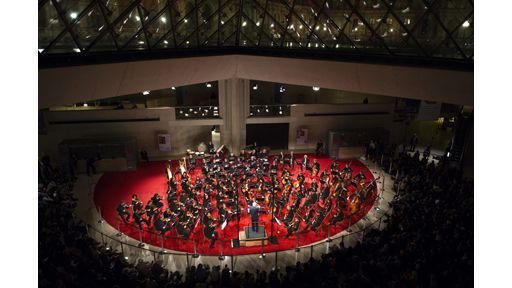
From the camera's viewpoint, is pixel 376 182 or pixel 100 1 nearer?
pixel 100 1

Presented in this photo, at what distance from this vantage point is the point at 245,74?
1969 centimetres

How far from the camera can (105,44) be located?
13.8 metres

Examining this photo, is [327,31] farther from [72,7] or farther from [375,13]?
[72,7]

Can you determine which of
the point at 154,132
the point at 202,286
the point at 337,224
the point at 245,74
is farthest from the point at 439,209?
the point at 154,132

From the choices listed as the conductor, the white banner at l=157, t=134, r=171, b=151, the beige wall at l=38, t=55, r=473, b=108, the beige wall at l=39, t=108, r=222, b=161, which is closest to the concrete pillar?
Result: the beige wall at l=39, t=108, r=222, b=161

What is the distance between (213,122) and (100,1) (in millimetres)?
11494

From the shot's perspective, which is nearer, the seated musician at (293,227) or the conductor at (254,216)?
the seated musician at (293,227)

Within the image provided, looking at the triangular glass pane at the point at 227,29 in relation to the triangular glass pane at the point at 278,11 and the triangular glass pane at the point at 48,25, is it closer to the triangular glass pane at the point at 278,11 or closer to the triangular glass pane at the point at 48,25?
the triangular glass pane at the point at 278,11

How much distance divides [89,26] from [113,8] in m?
1.06

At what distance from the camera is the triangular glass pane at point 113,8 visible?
12.3m

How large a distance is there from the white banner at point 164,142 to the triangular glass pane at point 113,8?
1025 cm

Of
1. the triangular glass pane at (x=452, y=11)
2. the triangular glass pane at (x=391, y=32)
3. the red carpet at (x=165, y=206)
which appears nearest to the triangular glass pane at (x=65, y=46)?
the red carpet at (x=165, y=206)

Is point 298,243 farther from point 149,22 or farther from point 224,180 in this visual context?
point 149,22

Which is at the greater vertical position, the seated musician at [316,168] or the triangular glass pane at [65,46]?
the triangular glass pane at [65,46]
